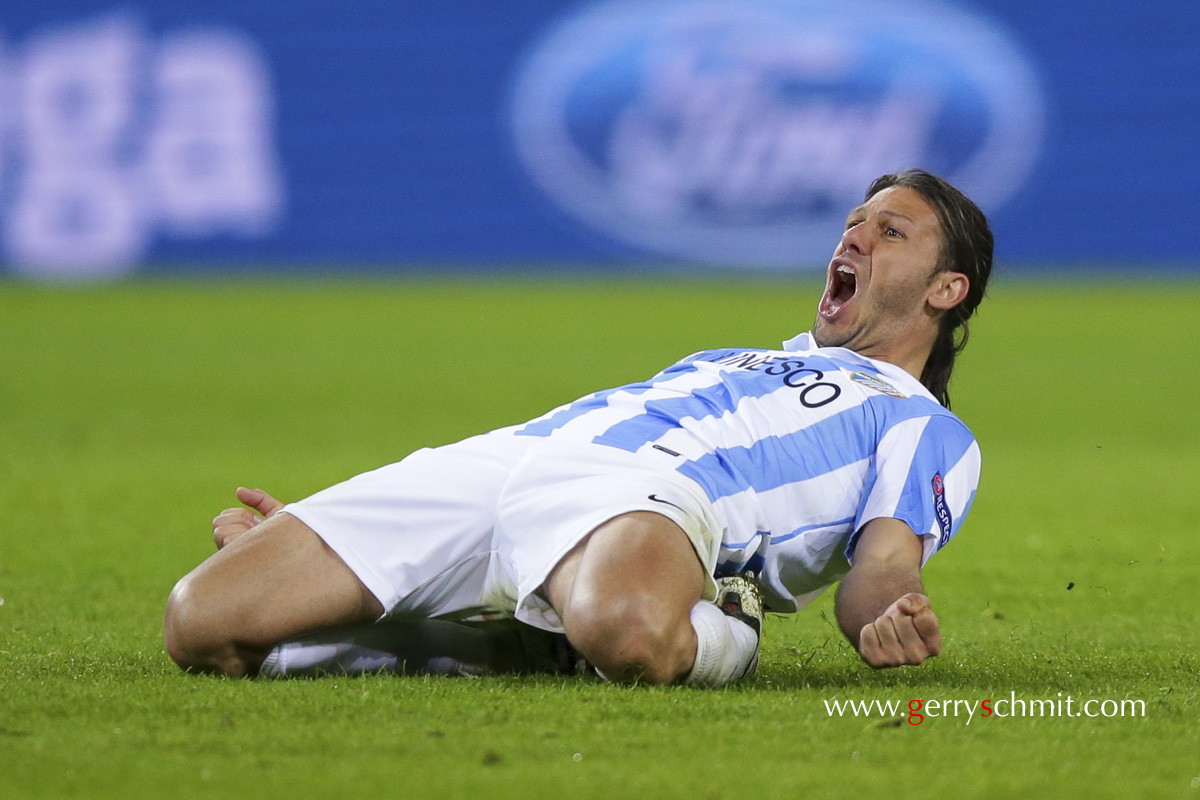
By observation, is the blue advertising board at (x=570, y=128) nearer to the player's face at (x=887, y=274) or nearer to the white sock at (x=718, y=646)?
the player's face at (x=887, y=274)

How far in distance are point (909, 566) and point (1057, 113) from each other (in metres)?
12.6

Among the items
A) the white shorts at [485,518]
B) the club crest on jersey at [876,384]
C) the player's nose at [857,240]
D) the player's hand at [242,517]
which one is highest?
the player's nose at [857,240]

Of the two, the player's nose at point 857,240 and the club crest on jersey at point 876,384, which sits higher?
the player's nose at point 857,240

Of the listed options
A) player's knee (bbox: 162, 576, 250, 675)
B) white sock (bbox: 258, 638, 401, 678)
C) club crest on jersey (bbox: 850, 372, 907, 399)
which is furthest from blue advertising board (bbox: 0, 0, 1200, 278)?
player's knee (bbox: 162, 576, 250, 675)

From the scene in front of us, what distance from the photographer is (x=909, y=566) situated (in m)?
3.18

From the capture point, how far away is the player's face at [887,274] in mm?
3859

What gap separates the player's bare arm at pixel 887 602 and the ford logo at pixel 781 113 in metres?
11.4

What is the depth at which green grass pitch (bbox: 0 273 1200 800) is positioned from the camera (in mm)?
2461

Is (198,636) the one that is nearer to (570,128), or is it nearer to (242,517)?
(242,517)

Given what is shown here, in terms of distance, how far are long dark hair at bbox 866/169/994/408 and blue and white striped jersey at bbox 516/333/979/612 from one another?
1.45 feet

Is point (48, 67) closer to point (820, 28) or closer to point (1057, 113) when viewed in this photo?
point (820, 28)

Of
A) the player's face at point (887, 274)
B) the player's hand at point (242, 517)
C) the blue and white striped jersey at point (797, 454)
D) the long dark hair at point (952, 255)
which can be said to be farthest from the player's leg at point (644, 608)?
the long dark hair at point (952, 255)

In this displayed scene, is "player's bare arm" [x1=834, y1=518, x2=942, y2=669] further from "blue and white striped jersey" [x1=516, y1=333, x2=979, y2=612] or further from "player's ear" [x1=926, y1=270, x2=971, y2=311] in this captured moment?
"player's ear" [x1=926, y1=270, x2=971, y2=311]

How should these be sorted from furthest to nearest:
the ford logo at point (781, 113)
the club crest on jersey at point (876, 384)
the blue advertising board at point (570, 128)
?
1. the blue advertising board at point (570, 128)
2. the ford logo at point (781, 113)
3. the club crest on jersey at point (876, 384)
